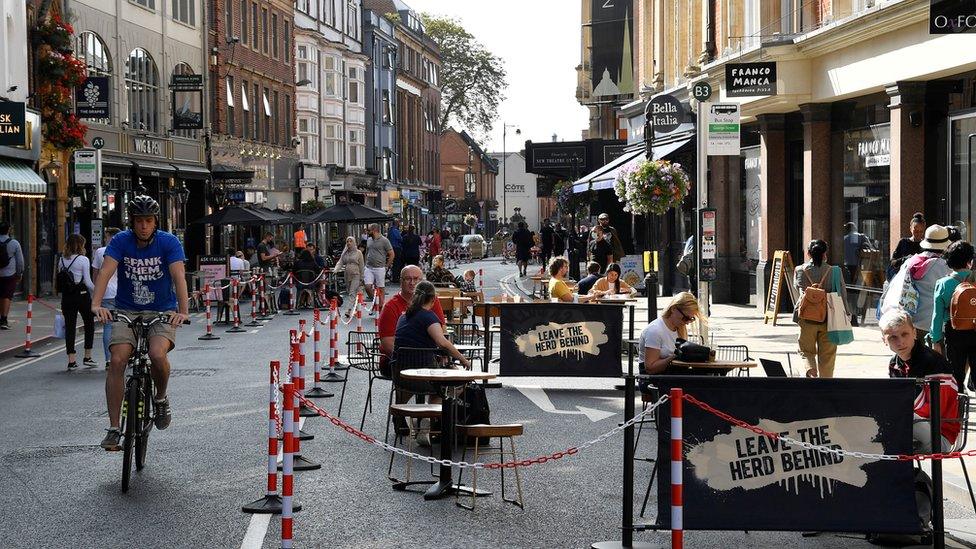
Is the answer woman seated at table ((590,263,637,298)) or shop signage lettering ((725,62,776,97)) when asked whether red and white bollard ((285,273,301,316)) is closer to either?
shop signage lettering ((725,62,776,97))

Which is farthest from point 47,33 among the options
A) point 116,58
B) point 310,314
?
point 310,314

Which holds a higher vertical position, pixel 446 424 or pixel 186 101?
pixel 186 101

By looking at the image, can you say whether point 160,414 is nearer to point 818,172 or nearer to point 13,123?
point 818,172

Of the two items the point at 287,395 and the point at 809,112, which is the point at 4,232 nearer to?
the point at 809,112

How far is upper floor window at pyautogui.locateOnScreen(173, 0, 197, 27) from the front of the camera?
4950cm

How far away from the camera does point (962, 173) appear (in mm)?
19453

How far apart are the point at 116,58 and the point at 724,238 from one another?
71.4 ft

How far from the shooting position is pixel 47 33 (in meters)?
36.2

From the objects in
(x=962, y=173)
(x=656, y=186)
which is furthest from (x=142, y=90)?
(x=962, y=173)

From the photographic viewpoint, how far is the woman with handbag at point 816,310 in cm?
1452

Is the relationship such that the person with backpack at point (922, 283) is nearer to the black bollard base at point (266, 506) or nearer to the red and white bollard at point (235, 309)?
the black bollard base at point (266, 506)

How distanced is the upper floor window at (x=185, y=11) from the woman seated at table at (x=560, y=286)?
3280 centimetres

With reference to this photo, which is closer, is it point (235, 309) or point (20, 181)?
point (235, 309)

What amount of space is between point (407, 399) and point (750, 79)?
46.5 ft
